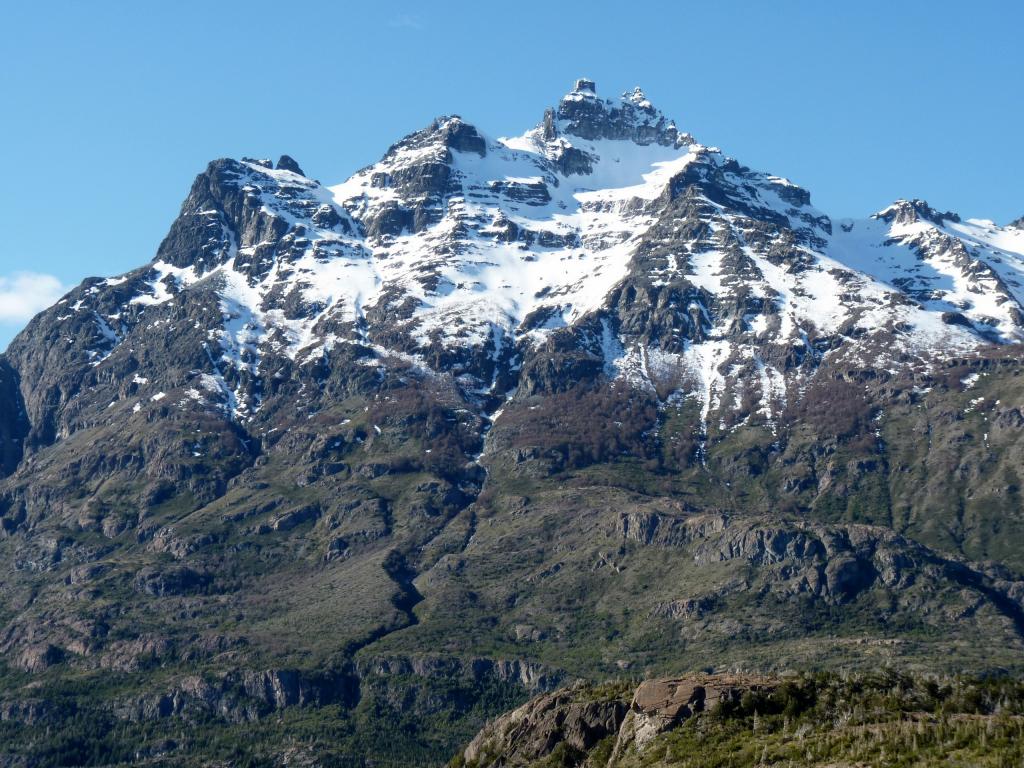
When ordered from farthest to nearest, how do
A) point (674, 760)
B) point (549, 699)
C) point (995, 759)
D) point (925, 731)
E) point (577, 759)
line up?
1. point (549, 699)
2. point (577, 759)
3. point (674, 760)
4. point (925, 731)
5. point (995, 759)

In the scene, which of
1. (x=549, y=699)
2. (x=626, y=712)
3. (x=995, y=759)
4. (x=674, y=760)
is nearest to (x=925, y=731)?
(x=995, y=759)

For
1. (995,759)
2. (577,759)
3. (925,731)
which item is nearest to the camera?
(995,759)

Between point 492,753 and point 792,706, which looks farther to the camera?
point 492,753

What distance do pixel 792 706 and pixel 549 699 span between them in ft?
120

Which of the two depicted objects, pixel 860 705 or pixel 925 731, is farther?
pixel 860 705

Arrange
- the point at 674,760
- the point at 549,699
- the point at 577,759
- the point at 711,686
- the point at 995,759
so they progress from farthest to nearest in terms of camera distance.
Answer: the point at 549,699, the point at 577,759, the point at 711,686, the point at 674,760, the point at 995,759

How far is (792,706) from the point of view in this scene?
119438 mm

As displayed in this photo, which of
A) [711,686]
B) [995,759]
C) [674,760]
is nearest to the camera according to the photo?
[995,759]

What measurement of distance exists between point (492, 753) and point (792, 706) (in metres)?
42.2

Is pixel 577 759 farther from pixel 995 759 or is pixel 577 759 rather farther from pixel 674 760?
pixel 995 759

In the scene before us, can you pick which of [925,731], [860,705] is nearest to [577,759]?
[860,705]

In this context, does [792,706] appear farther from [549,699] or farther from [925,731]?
[549,699]

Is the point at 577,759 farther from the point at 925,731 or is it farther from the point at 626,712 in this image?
the point at 925,731

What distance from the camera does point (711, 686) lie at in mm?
123938
